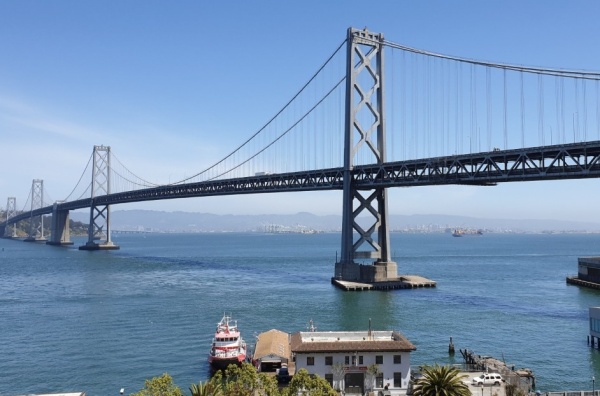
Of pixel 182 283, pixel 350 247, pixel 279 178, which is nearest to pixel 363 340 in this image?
pixel 350 247

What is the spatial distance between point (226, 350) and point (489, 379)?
13307 millimetres

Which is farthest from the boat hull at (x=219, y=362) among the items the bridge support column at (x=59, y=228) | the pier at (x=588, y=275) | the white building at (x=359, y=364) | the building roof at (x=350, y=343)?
the bridge support column at (x=59, y=228)

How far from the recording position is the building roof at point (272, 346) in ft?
98.0

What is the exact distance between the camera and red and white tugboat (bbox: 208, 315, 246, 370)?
3066 cm

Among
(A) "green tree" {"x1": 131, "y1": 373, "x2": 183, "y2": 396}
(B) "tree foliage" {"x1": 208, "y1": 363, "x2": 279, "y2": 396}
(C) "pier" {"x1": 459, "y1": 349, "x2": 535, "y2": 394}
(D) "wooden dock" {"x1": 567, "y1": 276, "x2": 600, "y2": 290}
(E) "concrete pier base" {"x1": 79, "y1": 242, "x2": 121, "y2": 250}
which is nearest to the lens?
(A) "green tree" {"x1": 131, "y1": 373, "x2": 183, "y2": 396}

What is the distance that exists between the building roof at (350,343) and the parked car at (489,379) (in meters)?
3.22

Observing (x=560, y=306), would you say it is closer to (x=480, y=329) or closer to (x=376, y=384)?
(x=480, y=329)

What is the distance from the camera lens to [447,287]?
66.1 metres

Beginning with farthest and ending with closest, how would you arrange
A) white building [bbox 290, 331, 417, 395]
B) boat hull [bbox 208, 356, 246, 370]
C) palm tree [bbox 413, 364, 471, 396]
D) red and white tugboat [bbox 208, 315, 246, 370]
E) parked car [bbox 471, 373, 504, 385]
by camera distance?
red and white tugboat [bbox 208, 315, 246, 370]
boat hull [bbox 208, 356, 246, 370]
parked car [bbox 471, 373, 504, 385]
white building [bbox 290, 331, 417, 395]
palm tree [bbox 413, 364, 471, 396]

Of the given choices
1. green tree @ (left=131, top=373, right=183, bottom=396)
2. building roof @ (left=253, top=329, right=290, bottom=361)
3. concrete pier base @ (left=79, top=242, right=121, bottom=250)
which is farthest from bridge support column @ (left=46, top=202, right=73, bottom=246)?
green tree @ (left=131, top=373, right=183, bottom=396)

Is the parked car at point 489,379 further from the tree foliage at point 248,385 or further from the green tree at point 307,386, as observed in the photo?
the tree foliage at point 248,385

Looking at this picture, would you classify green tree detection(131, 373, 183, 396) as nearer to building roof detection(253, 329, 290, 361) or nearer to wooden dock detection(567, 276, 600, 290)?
building roof detection(253, 329, 290, 361)

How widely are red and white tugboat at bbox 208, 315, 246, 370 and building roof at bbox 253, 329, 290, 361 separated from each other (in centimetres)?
104

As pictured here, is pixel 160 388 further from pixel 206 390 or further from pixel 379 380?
pixel 379 380
